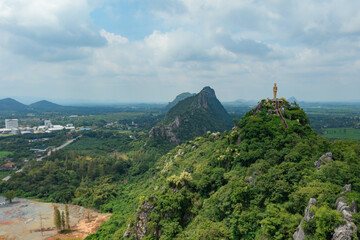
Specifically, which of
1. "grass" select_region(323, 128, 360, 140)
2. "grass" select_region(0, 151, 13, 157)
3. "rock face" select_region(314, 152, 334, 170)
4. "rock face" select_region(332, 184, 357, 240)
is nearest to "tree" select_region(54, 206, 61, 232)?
"rock face" select_region(314, 152, 334, 170)

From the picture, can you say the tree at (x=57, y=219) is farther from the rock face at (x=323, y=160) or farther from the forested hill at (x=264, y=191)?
the rock face at (x=323, y=160)

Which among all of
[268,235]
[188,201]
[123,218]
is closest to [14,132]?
[123,218]

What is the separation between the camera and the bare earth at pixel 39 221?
40.2m

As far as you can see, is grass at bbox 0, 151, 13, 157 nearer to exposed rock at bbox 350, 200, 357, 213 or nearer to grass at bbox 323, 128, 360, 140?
exposed rock at bbox 350, 200, 357, 213

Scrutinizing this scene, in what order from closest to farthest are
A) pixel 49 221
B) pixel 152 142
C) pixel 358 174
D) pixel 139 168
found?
1. pixel 358 174
2. pixel 49 221
3. pixel 139 168
4. pixel 152 142

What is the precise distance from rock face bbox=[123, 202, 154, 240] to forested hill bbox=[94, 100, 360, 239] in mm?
109

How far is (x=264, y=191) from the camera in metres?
19.6

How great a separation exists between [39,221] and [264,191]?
150ft

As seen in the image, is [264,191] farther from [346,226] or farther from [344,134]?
[344,134]

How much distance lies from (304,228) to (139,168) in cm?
5916

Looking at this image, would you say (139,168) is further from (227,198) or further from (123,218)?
(227,198)

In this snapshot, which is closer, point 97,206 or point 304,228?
point 304,228

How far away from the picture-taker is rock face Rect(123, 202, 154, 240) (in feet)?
83.6

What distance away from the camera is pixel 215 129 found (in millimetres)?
121000
